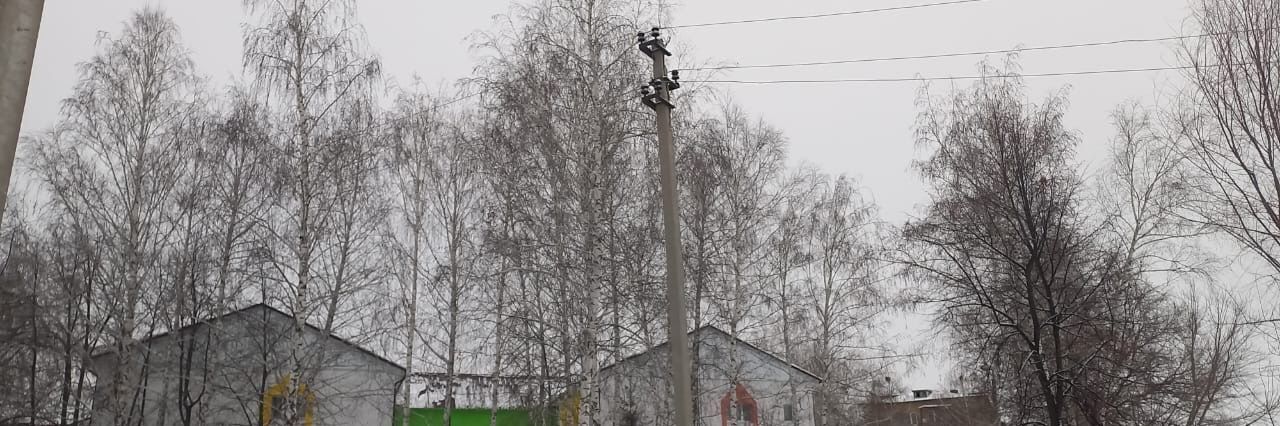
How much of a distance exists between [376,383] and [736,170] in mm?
11553

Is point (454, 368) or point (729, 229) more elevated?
point (729, 229)

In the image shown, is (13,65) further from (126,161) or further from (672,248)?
(126,161)

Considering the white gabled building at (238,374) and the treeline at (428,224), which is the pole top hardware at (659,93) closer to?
the treeline at (428,224)

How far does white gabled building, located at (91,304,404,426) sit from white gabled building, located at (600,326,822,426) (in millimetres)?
6260

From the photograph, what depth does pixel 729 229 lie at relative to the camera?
19.2 meters

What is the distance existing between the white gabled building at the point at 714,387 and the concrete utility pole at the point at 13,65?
46.2ft

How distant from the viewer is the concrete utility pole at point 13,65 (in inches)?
143

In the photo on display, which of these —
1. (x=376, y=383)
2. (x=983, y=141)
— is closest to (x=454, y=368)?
(x=376, y=383)

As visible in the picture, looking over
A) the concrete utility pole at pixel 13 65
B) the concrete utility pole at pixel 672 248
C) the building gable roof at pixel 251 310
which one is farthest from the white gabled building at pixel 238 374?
the concrete utility pole at pixel 13 65

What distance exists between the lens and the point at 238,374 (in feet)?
68.7

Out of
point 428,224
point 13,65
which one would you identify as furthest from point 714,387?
point 13,65

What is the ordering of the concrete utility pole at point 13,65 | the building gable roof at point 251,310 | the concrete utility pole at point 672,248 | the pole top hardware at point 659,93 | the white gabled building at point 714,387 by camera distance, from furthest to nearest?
the building gable roof at point 251,310 → the white gabled building at point 714,387 → the pole top hardware at point 659,93 → the concrete utility pole at point 672,248 → the concrete utility pole at point 13,65

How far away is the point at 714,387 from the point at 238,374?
11712mm

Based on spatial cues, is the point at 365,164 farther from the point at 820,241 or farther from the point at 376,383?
the point at 820,241
